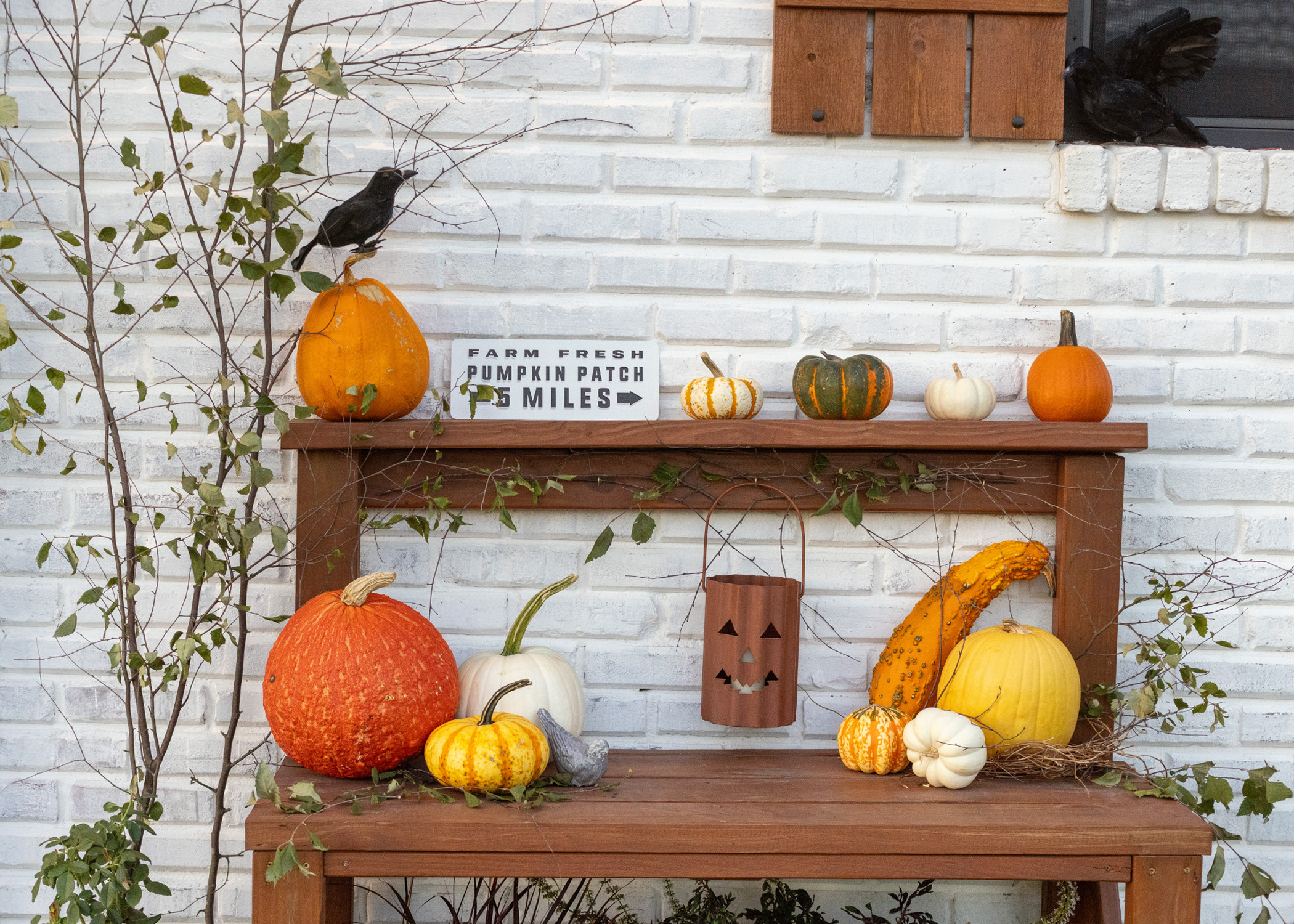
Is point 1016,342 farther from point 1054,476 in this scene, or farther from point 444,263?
point 444,263

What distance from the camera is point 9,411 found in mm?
1573

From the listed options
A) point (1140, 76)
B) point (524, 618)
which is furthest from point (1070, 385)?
point (524, 618)

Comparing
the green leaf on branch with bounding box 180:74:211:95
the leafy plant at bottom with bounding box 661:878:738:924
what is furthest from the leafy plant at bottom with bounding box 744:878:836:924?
the green leaf on branch with bounding box 180:74:211:95

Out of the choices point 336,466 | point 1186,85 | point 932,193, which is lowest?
point 336,466

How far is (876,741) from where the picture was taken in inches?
66.0

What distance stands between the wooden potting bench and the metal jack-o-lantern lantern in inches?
4.4

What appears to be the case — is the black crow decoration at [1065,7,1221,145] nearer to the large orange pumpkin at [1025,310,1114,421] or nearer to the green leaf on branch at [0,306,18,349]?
the large orange pumpkin at [1025,310,1114,421]

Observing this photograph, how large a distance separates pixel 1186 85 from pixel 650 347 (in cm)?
119

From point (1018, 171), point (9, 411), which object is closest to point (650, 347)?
point (1018, 171)

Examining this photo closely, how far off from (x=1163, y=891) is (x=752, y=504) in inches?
34.6

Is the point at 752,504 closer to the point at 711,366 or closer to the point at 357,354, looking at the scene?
the point at 711,366

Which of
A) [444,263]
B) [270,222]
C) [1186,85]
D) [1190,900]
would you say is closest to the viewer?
[1190,900]

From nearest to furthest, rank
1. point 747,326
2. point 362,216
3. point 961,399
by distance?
1. point 362,216
2. point 961,399
3. point 747,326

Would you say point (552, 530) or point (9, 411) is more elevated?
point (9, 411)
